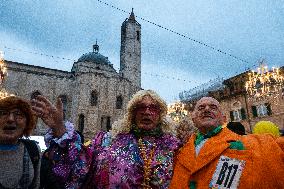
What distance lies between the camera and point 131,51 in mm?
35781

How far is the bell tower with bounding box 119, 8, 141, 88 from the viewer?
34906 mm

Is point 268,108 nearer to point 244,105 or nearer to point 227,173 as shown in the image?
point 244,105

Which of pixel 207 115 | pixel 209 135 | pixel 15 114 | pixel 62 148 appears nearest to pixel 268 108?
pixel 207 115

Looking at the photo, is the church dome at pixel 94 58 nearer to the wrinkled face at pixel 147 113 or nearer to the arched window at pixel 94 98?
the arched window at pixel 94 98

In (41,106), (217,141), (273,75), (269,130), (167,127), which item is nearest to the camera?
(41,106)

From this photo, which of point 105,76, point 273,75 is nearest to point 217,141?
point 273,75

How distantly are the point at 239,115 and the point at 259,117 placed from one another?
2.20m

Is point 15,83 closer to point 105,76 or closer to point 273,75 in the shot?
point 105,76

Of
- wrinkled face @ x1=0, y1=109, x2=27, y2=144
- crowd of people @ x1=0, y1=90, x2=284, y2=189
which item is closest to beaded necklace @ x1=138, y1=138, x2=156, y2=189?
crowd of people @ x1=0, y1=90, x2=284, y2=189

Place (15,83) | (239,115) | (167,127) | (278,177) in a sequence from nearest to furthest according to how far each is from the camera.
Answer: (278,177), (167,127), (239,115), (15,83)

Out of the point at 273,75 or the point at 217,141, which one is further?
the point at 273,75

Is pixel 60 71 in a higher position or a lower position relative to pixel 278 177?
higher

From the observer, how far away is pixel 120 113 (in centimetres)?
3170

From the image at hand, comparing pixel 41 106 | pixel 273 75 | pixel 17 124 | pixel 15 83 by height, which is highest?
pixel 15 83
